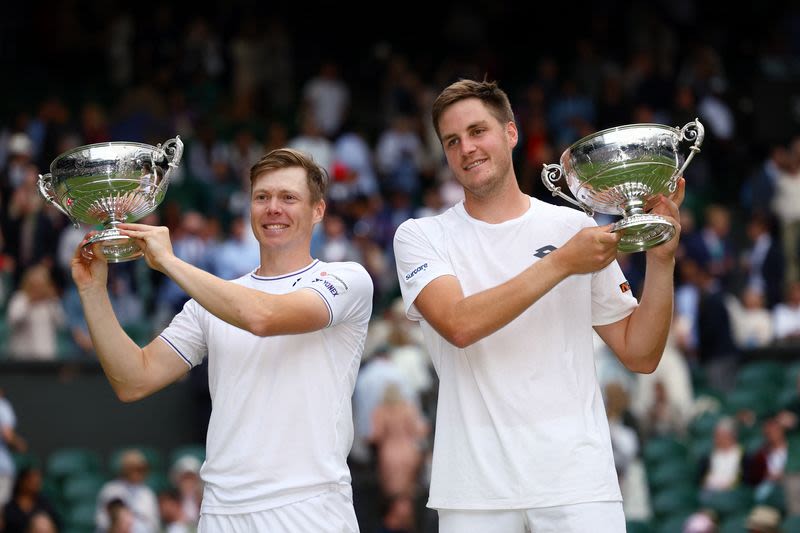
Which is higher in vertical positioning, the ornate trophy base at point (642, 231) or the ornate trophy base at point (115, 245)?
the ornate trophy base at point (115, 245)

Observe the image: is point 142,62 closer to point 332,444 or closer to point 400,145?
point 400,145

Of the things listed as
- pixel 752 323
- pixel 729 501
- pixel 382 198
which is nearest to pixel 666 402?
pixel 729 501

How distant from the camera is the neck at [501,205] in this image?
489cm

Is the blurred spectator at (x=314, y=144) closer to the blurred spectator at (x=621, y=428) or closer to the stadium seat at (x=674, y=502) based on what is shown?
the blurred spectator at (x=621, y=428)

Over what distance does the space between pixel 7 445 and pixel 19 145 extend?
4112mm

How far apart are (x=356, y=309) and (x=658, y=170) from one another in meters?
1.15

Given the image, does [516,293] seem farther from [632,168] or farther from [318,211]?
[318,211]

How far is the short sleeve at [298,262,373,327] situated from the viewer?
4961 millimetres

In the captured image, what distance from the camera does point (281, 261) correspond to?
5.10m

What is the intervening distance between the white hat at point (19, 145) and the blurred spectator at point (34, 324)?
7.38 feet

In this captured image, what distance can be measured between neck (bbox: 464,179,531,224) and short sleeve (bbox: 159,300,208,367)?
103cm

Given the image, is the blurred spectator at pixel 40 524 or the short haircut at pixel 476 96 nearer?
the short haircut at pixel 476 96

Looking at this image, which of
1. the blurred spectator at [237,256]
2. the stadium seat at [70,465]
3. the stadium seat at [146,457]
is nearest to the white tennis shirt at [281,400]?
the stadium seat at [146,457]

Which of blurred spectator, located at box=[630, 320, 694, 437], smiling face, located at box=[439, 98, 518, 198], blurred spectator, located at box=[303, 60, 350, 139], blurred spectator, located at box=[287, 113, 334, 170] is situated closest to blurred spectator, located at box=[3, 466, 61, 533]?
blurred spectator, located at box=[630, 320, 694, 437]
